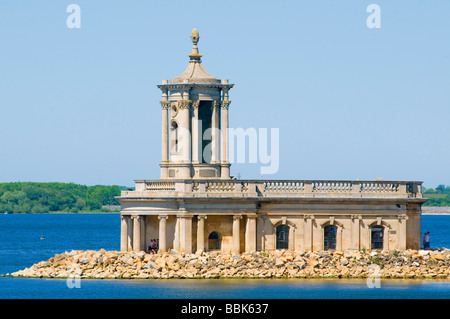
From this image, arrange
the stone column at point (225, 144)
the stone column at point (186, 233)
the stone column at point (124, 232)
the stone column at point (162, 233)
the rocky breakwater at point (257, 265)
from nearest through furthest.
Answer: the rocky breakwater at point (257, 265) < the stone column at point (186, 233) < the stone column at point (162, 233) < the stone column at point (124, 232) < the stone column at point (225, 144)

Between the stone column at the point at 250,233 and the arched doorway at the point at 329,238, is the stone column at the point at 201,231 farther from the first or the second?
the arched doorway at the point at 329,238

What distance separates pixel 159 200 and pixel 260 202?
481 cm

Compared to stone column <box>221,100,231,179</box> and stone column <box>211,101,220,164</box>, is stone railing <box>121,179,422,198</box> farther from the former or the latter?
stone column <box>211,101,220,164</box>

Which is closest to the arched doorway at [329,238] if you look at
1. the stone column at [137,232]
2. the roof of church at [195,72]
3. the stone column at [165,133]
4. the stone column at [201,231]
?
the stone column at [201,231]

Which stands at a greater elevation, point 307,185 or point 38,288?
point 307,185

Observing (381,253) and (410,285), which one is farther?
(381,253)

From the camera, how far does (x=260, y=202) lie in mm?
64062

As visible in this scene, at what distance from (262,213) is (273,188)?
51.4 inches

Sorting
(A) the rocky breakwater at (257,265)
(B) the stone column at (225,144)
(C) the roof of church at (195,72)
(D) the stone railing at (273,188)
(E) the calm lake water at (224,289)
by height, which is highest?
(C) the roof of church at (195,72)

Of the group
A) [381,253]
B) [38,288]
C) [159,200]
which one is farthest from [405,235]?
[38,288]

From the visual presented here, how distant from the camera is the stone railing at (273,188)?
63531mm

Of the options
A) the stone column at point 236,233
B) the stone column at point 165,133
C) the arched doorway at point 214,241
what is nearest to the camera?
the stone column at point 236,233
